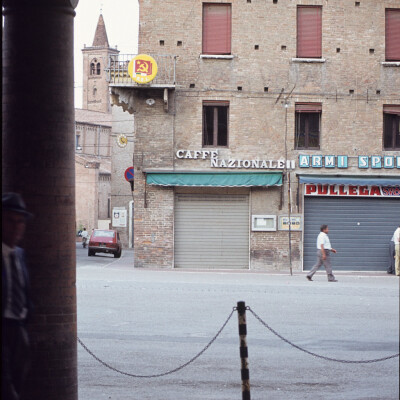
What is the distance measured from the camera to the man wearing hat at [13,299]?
12.9 feet

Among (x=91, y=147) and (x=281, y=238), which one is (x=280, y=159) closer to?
(x=281, y=238)

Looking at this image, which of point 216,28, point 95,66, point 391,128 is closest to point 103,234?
point 216,28

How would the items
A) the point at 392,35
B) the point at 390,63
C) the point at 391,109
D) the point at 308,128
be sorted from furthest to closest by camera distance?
1. the point at 392,35
2. the point at 391,109
3. the point at 390,63
4. the point at 308,128

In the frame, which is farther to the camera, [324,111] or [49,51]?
[324,111]

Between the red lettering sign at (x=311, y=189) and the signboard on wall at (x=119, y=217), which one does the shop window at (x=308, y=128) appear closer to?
the red lettering sign at (x=311, y=189)

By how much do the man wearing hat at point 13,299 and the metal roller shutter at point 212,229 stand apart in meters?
27.4

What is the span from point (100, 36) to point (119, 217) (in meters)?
68.7

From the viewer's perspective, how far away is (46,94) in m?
6.44

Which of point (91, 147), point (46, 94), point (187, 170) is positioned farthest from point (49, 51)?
point (91, 147)

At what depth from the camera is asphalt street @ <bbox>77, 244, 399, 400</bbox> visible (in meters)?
9.41

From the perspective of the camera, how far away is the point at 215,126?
3180cm

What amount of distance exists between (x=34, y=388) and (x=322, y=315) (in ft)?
32.6

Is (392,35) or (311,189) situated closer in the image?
(311,189)

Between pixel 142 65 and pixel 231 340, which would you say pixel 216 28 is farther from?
pixel 231 340
